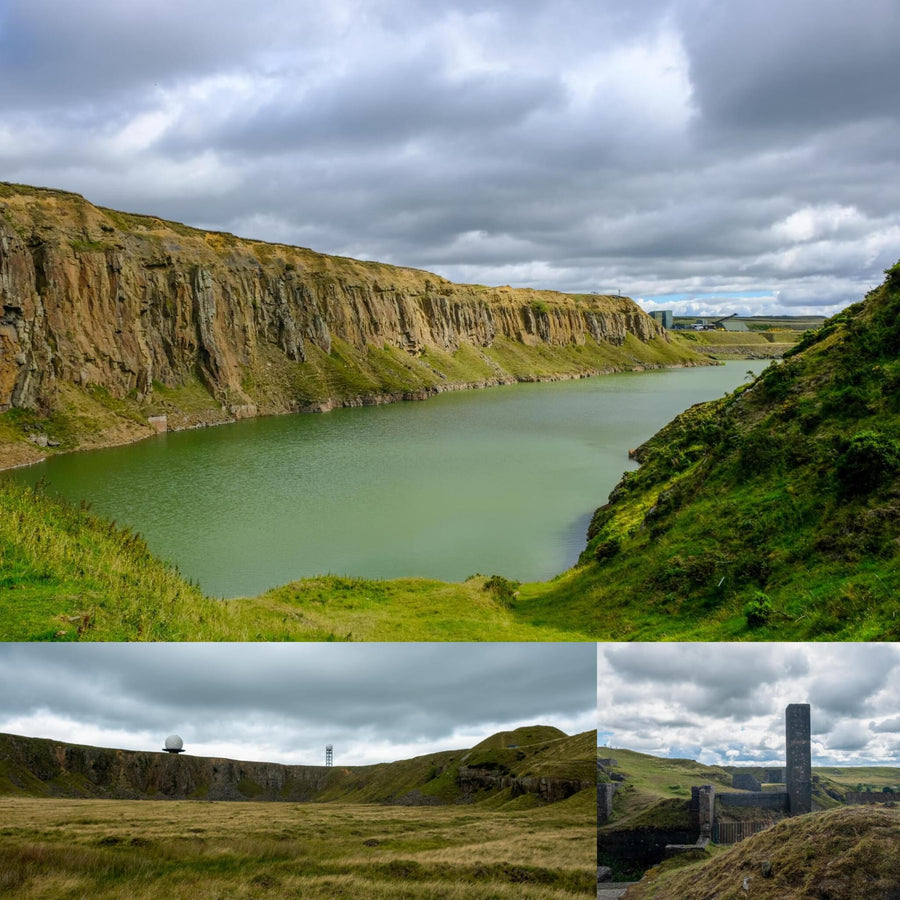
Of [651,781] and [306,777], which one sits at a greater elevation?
[651,781]

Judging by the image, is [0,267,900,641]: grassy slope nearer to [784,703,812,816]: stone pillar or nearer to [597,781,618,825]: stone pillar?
[784,703,812,816]: stone pillar

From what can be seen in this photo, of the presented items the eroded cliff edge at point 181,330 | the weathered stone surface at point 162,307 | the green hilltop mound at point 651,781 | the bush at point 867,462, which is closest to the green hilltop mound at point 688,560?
the bush at point 867,462

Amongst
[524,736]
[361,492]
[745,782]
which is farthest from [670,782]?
[361,492]

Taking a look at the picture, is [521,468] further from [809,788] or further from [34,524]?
[809,788]

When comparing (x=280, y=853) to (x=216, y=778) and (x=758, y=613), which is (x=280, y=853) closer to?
(x=216, y=778)

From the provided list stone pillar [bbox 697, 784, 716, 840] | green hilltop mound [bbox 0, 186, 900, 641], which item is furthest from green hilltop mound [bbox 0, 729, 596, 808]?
green hilltop mound [bbox 0, 186, 900, 641]
